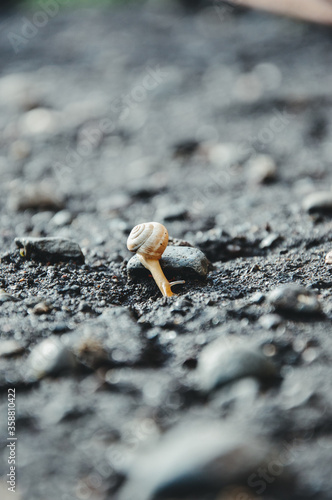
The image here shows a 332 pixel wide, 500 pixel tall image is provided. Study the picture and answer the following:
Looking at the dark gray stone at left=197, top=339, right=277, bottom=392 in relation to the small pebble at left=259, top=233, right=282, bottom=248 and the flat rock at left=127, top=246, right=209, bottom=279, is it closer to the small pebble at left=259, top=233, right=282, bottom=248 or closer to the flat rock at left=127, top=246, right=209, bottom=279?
the flat rock at left=127, top=246, right=209, bottom=279

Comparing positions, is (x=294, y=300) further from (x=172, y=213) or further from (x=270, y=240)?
(x=172, y=213)

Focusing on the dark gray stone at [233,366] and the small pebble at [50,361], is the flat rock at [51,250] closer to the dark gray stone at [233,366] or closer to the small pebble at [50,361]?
the small pebble at [50,361]

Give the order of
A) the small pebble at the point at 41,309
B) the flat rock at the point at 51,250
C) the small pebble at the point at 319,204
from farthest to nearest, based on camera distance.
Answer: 1. the small pebble at the point at 319,204
2. the flat rock at the point at 51,250
3. the small pebble at the point at 41,309

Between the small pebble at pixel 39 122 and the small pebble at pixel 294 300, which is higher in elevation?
the small pebble at pixel 294 300

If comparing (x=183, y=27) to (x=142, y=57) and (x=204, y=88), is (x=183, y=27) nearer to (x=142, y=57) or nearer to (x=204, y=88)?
(x=142, y=57)

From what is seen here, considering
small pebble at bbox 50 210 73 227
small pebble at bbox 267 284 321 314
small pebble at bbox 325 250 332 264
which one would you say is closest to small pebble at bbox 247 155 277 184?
small pebble at bbox 325 250 332 264

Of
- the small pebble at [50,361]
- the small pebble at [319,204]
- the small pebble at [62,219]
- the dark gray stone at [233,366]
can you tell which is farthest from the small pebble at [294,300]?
the small pebble at [62,219]

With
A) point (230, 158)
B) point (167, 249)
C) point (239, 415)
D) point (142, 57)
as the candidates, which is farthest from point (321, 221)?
point (142, 57)
